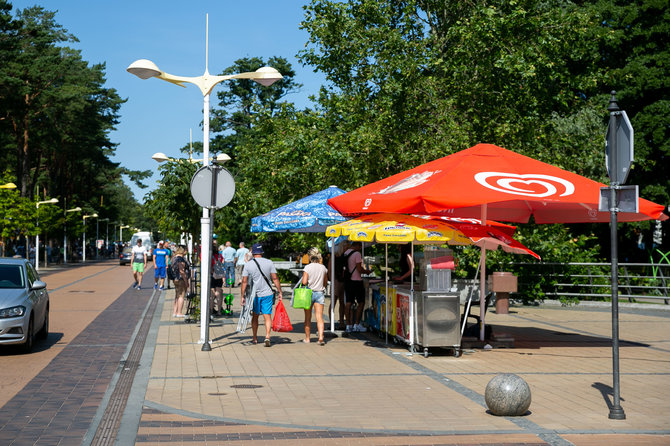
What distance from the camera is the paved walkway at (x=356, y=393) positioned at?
7.46 metres

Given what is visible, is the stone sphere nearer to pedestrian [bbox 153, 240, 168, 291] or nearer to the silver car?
the silver car

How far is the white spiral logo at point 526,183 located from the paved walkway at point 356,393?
2.63 m

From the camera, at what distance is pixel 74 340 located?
50.0ft

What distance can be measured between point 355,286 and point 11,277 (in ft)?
21.2

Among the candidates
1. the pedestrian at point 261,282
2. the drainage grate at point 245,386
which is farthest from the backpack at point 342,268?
the drainage grate at point 245,386

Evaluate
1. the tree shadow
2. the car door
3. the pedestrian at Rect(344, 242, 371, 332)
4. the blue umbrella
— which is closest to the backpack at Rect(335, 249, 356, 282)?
the pedestrian at Rect(344, 242, 371, 332)

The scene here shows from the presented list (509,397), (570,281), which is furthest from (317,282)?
(570,281)

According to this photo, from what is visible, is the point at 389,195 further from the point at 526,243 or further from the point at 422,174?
the point at 526,243

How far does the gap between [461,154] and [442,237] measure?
1.90 meters

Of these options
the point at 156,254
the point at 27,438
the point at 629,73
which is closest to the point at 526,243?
the point at 156,254

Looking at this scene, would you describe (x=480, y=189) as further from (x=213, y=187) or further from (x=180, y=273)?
(x=180, y=273)

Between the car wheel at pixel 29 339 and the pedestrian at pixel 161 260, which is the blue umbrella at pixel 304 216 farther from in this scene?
the pedestrian at pixel 161 260

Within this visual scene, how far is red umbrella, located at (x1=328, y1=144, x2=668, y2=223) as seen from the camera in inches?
492

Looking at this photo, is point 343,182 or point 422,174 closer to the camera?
point 422,174
